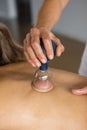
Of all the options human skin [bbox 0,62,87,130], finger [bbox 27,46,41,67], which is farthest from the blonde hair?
finger [bbox 27,46,41,67]

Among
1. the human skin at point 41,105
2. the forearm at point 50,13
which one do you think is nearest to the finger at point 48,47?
the human skin at point 41,105

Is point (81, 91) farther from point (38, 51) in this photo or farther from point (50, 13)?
point (50, 13)

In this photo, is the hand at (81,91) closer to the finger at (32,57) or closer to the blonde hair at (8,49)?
the finger at (32,57)

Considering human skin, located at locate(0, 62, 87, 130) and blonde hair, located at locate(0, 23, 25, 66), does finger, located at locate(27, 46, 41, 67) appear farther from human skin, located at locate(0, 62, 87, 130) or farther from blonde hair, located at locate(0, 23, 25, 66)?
blonde hair, located at locate(0, 23, 25, 66)

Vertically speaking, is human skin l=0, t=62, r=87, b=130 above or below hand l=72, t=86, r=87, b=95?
below

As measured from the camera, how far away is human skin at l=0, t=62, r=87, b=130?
626 mm

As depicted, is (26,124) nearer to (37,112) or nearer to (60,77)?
(37,112)

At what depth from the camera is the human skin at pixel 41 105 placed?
63cm

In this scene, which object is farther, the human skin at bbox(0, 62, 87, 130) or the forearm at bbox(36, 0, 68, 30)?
the forearm at bbox(36, 0, 68, 30)

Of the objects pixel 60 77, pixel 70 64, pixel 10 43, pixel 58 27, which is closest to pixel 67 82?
pixel 60 77

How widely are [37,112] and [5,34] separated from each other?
1.01 feet

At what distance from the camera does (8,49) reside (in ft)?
2.85

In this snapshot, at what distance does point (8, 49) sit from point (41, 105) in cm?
27

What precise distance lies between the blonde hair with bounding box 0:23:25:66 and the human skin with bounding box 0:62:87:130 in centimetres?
9
